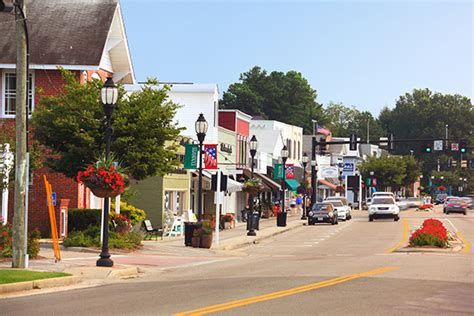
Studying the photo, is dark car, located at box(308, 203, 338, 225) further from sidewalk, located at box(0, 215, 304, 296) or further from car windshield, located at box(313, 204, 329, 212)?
sidewalk, located at box(0, 215, 304, 296)

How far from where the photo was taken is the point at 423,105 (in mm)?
187500

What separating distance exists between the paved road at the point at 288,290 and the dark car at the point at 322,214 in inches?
1147

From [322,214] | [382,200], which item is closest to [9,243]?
[322,214]

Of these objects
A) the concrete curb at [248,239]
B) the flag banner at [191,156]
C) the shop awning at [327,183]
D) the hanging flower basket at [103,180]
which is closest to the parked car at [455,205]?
the shop awning at [327,183]

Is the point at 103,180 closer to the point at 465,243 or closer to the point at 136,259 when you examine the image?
the point at 136,259

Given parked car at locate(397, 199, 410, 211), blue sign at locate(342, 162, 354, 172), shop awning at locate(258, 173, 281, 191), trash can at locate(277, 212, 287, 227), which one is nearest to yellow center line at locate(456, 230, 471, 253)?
trash can at locate(277, 212, 287, 227)

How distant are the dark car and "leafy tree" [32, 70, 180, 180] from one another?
27.4 m

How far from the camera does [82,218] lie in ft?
113

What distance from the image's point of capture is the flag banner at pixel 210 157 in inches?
1646

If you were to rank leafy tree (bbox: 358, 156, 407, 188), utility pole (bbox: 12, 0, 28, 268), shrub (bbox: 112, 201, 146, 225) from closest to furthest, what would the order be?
1. utility pole (bbox: 12, 0, 28, 268)
2. shrub (bbox: 112, 201, 146, 225)
3. leafy tree (bbox: 358, 156, 407, 188)

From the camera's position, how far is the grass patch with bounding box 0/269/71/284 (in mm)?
18356

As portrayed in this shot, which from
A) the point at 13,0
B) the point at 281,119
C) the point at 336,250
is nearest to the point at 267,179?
the point at 336,250

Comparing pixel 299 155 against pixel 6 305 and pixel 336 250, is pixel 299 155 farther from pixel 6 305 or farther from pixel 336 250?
pixel 6 305

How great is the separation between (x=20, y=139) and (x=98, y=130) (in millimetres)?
11451
